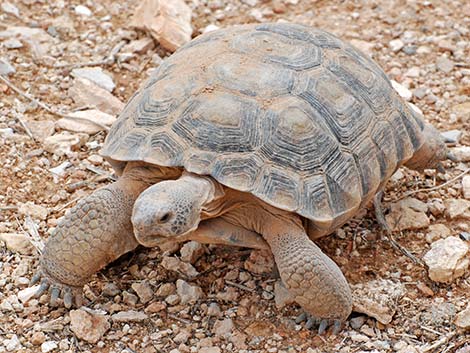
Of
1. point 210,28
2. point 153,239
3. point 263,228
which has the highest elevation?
point 153,239

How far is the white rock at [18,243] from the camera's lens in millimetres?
4391

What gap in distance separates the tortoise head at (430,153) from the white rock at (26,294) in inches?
94.0

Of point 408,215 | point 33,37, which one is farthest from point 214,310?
point 33,37

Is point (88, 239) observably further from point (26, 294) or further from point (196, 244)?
point (196, 244)

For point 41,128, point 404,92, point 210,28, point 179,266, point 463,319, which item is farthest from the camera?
point 210,28

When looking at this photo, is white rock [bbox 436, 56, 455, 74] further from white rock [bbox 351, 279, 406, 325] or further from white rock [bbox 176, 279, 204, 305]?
white rock [bbox 176, 279, 204, 305]

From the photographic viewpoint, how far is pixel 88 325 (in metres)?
3.93

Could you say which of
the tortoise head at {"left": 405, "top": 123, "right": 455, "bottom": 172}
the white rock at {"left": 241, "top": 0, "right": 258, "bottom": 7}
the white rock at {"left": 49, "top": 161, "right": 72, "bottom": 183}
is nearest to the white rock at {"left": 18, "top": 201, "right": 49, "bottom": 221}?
the white rock at {"left": 49, "top": 161, "right": 72, "bottom": 183}

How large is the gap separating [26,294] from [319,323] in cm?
152

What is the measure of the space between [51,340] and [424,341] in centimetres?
182

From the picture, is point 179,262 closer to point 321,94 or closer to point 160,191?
point 160,191

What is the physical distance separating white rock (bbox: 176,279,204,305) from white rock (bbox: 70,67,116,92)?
2.23m

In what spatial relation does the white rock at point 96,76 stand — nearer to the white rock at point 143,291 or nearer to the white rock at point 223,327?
the white rock at point 143,291

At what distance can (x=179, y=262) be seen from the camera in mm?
4359
